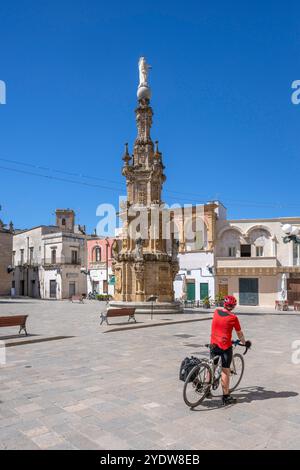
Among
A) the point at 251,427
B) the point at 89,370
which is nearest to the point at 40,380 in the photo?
the point at 89,370

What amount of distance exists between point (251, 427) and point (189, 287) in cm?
3173

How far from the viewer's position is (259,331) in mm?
15148

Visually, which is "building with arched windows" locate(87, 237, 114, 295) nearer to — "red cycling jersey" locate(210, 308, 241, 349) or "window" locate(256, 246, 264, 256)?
"window" locate(256, 246, 264, 256)

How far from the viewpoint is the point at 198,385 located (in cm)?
585

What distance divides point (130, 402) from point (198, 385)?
1098mm

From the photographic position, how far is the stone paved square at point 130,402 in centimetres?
461

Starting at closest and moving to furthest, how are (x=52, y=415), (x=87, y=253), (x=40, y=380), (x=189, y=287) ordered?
(x=52, y=415) → (x=40, y=380) → (x=189, y=287) → (x=87, y=253)

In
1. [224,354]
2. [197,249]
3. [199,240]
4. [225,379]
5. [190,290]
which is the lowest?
[190,290]

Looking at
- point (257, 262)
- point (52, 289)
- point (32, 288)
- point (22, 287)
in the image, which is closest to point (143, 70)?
point (257, 262)

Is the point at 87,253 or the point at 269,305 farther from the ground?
the point at 87,253

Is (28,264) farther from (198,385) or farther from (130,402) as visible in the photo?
(198,385)
